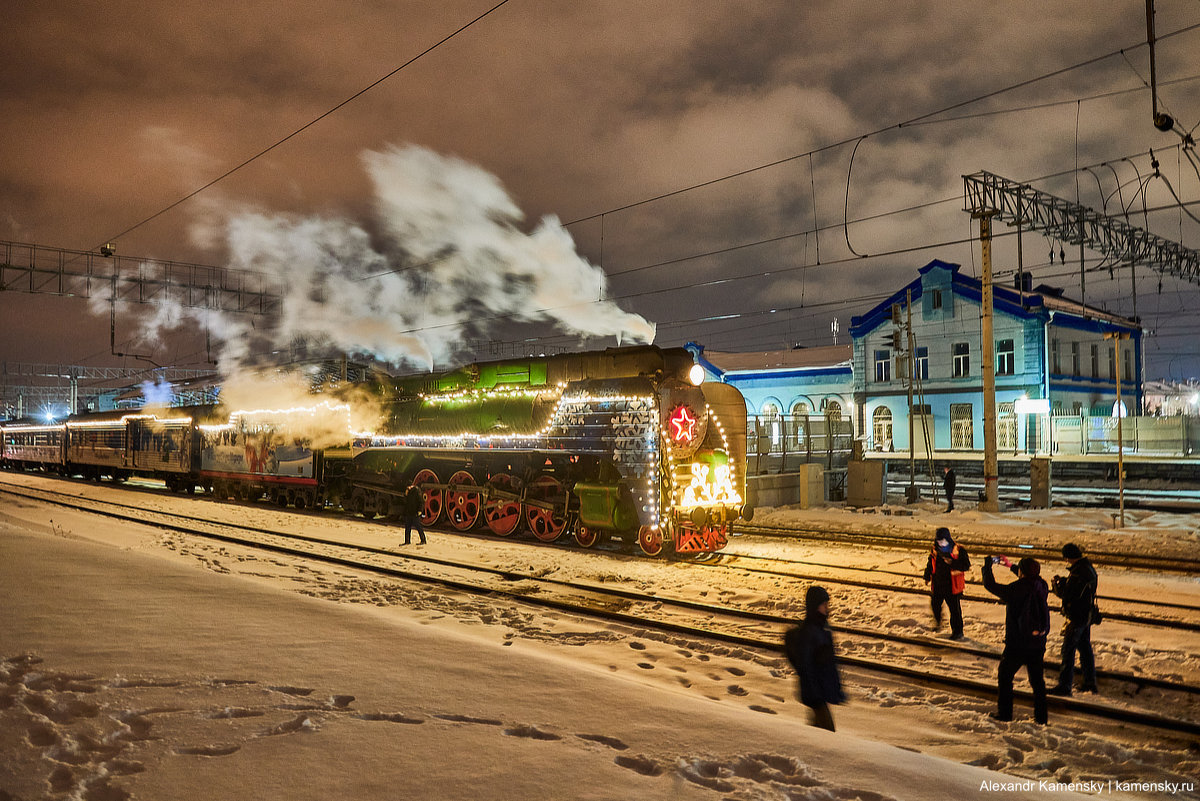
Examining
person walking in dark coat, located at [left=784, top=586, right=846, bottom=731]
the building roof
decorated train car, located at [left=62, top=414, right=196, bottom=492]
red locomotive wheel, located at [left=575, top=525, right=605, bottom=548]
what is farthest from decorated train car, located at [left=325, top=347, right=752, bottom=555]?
the building roof

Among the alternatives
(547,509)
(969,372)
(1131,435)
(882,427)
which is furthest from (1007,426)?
(547,509)

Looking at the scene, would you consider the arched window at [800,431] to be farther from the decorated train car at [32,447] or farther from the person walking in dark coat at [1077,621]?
the decorated train car at [32,447]

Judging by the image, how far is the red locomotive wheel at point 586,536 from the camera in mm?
13680

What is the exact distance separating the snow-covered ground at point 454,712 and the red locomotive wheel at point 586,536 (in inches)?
175

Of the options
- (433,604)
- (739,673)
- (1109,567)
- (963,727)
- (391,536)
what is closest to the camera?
(963,727)

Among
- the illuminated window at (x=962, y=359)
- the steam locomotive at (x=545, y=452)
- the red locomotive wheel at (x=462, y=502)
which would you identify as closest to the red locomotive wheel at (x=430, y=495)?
the steam locomotive at (x=545, y=452)

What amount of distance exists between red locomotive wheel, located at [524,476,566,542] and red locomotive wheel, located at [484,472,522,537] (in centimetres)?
34

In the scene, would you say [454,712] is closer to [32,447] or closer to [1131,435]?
[1131,435]

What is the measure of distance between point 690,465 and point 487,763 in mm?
8956

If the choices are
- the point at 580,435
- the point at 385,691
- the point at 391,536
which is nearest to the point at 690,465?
the point at 580,435

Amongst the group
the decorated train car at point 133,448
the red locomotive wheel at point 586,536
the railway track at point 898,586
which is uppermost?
the decorated train car at point 133,448

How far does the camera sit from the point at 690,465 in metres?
12.7

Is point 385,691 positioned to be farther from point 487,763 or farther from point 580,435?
point 580,435

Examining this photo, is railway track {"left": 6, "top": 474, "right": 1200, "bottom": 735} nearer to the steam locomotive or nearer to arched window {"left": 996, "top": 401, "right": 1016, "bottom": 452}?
the steam locomotive
